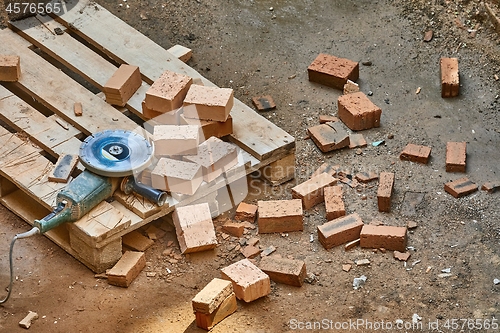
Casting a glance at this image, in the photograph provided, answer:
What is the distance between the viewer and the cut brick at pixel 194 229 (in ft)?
Answer: 18.6

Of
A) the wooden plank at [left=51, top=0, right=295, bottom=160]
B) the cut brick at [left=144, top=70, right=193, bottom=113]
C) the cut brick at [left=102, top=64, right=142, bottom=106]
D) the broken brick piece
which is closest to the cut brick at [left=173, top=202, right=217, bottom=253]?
the wooden plank at [left=51, top=0, right=295, bottom=160]

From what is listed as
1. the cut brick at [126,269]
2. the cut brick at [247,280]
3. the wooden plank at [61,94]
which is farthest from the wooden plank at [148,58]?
the cut brick at [126,269]

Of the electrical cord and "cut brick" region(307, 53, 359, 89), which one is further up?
"cut brick" region(307, 53, 359, 89)

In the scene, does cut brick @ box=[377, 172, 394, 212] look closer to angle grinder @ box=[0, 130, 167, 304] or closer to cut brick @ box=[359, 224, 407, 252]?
cut brick @ box=[359, 224, 407, 252]

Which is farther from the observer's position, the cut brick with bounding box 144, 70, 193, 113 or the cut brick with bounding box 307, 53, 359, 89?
the cut brick with bounding box 307, 53, 359, 89

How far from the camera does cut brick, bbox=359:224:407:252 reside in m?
5.63

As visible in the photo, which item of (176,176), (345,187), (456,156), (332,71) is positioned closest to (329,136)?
(345,187)

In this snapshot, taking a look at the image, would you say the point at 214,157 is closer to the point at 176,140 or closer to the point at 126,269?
the point at 176,140

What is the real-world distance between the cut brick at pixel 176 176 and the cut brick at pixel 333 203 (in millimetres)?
1007

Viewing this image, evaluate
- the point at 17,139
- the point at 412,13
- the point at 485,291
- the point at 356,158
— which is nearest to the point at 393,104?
the point at 356,158

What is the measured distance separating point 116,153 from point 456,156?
2765mm

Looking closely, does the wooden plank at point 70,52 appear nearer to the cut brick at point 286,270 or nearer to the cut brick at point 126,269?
the cut brick at point 126,269

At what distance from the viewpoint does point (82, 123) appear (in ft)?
20.5

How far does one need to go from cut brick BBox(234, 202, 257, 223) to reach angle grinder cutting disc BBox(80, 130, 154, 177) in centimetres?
83
